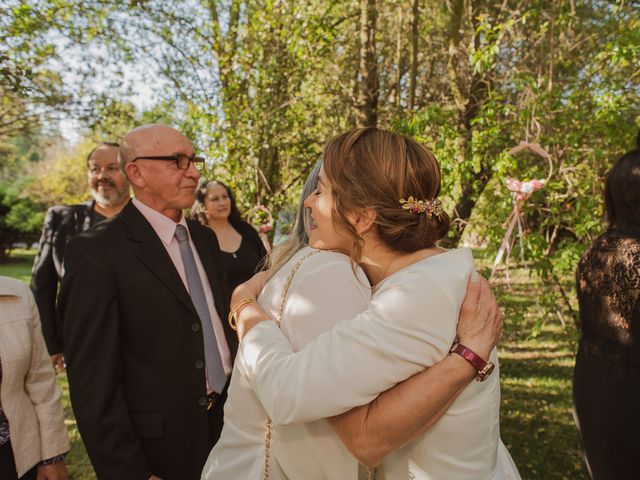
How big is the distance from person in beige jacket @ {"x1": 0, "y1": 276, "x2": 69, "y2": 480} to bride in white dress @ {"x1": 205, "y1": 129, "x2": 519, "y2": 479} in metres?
1.26

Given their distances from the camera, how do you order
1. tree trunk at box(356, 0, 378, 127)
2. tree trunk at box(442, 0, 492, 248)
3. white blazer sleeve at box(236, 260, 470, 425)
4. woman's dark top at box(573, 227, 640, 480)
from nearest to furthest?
white blazer sleeve at box(236, 260, 470, 425) → woman's dark top at box(573, 227, 640, 480) → tree trunk at box(442, 0, 492, 248) → tree trunk at box(356, 0, 378, 127)

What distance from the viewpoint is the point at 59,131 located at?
8.31 metres

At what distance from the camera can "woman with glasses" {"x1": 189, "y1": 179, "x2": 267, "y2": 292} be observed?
A: 540cm

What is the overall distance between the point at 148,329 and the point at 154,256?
0.37 metres

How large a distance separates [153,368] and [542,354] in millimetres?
7856

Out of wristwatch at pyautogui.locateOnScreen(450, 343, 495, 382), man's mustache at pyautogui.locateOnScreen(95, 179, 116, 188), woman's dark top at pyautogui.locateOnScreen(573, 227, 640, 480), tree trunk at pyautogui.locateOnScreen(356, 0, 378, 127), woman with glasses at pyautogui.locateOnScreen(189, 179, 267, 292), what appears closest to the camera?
wristwatch at pyautogui.locateOnScreen(450, 343, 495, 382)

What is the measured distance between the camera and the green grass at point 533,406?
473 cm

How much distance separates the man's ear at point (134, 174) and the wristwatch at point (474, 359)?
1993mm

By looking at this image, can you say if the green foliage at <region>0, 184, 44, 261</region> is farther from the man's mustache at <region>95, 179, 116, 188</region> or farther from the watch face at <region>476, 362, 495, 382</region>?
the watch face at <region>476, 362, 495, 382</region>

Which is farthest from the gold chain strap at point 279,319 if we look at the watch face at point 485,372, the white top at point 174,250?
the white top at point 174,250

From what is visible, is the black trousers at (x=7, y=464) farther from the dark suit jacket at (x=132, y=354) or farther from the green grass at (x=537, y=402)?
the green grass at (x=537, y=402)

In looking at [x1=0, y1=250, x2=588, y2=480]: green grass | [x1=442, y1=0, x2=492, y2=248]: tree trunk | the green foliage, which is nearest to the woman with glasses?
[x1=442, y1=0, x2=492, y2=248]: tree trunk

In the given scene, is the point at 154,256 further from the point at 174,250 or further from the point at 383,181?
the point at 383,181

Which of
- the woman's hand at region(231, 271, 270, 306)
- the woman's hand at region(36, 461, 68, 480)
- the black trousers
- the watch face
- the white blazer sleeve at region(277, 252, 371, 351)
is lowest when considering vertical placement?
the woman's hand at region(36, 461, 68, 480)
